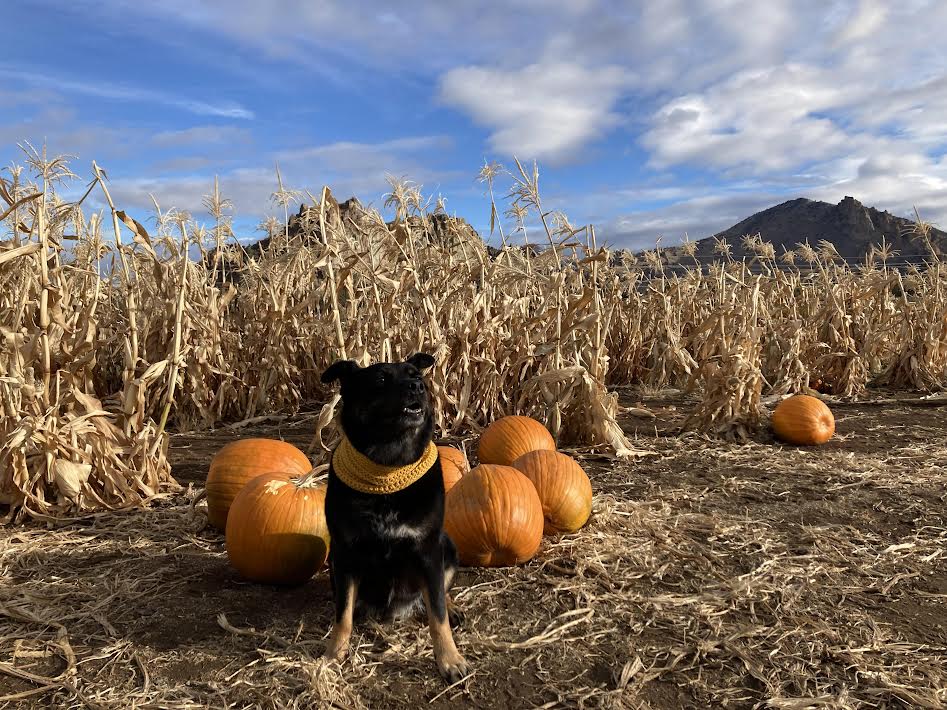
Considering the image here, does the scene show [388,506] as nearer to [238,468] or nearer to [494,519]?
[494,519]

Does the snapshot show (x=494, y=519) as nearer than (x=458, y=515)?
Yes

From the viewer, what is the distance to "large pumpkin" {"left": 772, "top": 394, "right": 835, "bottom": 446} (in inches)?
272

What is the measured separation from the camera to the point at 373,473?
8.90 ft

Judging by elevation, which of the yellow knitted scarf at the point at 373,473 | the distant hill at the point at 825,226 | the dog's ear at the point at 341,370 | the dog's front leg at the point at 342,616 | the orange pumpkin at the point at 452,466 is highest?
the distant hill at the point at 825,226

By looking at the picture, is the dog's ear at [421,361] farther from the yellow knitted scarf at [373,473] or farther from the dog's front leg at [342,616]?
the dog's front leg at [342,616]

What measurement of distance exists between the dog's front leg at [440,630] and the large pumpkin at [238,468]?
1.97 metres

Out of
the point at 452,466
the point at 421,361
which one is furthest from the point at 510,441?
the point at 421,361

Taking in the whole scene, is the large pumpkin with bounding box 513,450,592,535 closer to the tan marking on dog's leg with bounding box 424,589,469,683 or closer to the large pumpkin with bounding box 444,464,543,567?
the large pumpkin with bounding box 444,464,543,567

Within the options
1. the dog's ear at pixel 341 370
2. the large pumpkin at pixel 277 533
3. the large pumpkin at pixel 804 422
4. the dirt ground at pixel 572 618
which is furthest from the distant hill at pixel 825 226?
the dog's ear at pixel 341 370

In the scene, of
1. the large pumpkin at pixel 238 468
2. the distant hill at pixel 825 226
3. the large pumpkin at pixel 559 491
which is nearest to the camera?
the large pumpkin at pixel 559 491

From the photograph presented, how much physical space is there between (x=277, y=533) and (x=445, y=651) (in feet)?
4.20

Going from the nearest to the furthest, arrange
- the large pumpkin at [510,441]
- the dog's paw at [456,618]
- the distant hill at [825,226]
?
the dog's paw at [456,618] < the large pumpkin at [510,441] < the distant hill at [825,226]

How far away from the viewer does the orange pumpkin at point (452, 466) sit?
4.48 metres

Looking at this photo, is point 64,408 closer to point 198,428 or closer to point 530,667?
point 198,428
